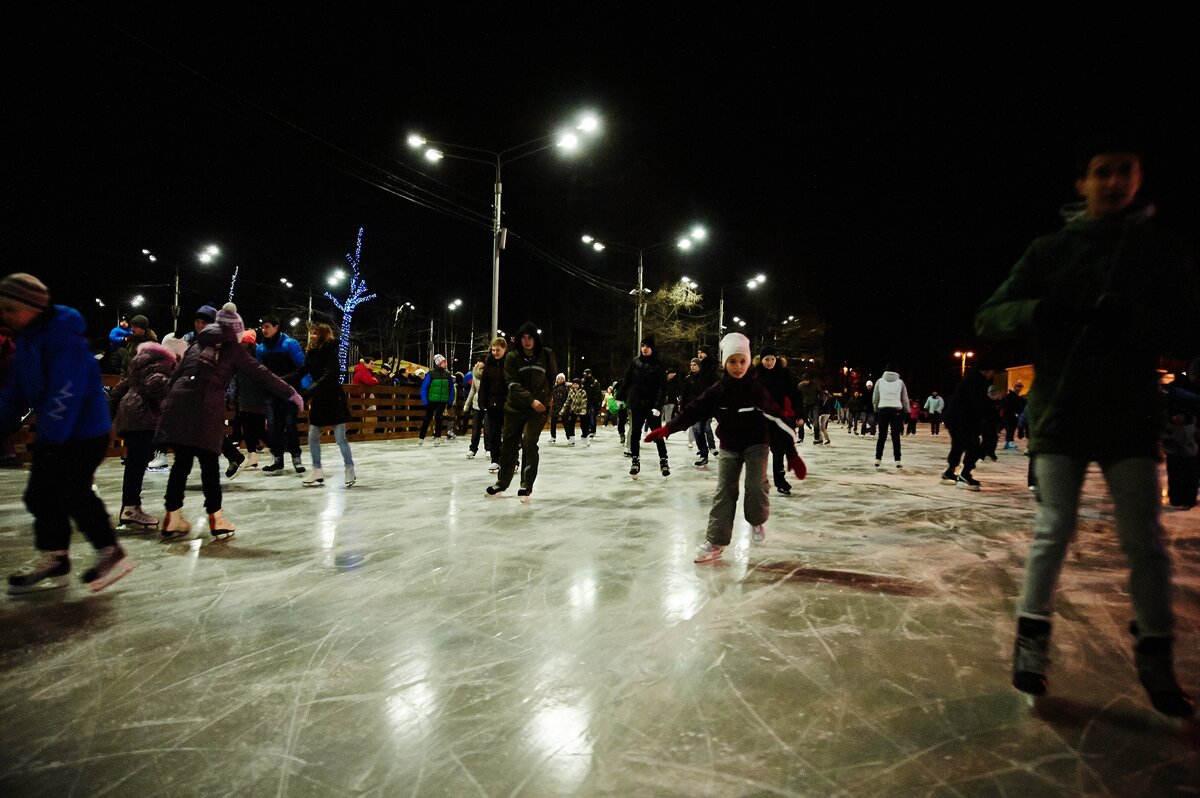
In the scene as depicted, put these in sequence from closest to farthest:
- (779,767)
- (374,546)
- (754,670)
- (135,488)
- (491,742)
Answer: (779,767) < (491,742) < (754,670) < (374,546) < (135,488)

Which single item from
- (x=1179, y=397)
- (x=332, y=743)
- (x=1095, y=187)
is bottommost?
(x=332, y=743)

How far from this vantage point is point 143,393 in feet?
15.4

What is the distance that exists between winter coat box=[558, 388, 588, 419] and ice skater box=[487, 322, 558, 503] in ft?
30.0

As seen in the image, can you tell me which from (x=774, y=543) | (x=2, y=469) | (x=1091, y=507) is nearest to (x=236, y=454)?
(x=2, y=469)

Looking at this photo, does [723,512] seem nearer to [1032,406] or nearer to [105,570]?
[1032,406]

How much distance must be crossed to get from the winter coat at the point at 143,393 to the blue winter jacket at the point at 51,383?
155 cm

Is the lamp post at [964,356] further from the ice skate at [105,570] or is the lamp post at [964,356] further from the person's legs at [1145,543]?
the ice skate at [105,570]

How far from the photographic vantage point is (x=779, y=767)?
1700 mm

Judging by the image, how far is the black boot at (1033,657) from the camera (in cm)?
210

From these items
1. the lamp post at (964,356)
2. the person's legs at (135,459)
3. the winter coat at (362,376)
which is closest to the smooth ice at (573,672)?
the person's legs at (135,459)

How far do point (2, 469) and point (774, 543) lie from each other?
9536mm

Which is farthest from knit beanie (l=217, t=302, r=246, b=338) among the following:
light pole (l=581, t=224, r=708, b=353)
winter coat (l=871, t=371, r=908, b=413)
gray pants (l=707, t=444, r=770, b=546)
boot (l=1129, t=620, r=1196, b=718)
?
light pole (l=581, t=224, r=708, b=353)

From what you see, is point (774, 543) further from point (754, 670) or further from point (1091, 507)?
point (1091, 507)

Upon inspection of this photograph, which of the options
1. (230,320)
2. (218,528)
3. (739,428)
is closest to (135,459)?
(218,528)
